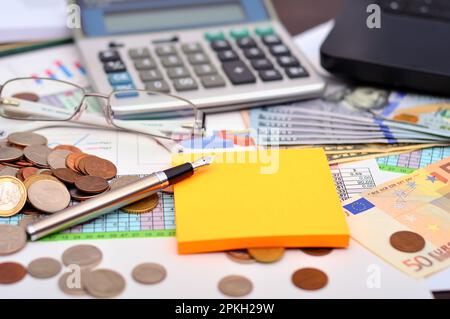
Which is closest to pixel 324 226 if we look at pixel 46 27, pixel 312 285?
pixel 312 285

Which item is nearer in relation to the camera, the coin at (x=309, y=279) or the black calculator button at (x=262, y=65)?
the coin at (x=309, y=279)

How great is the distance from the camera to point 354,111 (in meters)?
0.88

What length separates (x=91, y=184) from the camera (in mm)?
688

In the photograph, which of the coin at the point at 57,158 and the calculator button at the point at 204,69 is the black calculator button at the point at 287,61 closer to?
the calculator button at the point at 204,69


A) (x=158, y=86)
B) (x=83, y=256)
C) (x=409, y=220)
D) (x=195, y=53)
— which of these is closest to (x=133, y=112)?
(x=158, y=86)

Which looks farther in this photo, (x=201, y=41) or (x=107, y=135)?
(x=201, y=41)

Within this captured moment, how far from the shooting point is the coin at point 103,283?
1.86 ft

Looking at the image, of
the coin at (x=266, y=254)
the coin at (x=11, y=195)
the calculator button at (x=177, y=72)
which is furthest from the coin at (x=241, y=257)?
the calculator button at (x=177, y=72)

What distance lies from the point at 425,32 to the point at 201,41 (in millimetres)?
318

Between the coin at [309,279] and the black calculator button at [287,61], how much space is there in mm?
379

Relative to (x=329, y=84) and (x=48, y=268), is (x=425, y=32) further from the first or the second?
(x=48, y=268)

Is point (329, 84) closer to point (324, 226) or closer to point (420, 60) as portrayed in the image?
point (420, 60)
